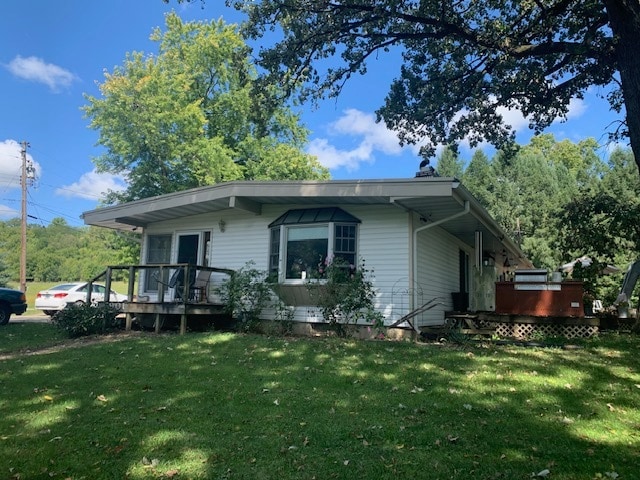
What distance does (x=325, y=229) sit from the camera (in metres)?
10.3

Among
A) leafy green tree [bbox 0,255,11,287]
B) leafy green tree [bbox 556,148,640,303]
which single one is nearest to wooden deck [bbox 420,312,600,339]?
leafy green tree [bbox 556,148,640,303]

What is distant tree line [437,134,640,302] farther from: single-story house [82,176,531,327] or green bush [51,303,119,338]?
green bush [51,303,119,338]

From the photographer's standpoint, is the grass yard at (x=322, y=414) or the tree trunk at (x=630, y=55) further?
the tree trunk at (x=630, y=55)

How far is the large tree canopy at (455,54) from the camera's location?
10.2 meters

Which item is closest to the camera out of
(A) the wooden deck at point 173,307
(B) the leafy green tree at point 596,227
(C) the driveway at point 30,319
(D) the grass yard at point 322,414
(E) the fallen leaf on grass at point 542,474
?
(E) the fallen leaf on grass at point 542,474

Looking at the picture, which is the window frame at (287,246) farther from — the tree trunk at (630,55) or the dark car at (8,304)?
the dark car at (8,304)

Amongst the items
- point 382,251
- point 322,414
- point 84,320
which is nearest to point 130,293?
point 84,320

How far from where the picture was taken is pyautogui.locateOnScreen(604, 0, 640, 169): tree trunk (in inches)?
253

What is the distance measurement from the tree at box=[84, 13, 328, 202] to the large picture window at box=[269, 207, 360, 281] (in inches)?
577

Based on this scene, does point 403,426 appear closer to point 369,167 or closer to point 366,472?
point 366,472

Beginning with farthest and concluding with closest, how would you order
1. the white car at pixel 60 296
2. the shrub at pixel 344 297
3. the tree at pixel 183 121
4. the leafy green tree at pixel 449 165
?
the leafy green tree at pixel 449 165
the tree at pixel 183 121
the white car at pixel 60 296
the shrub at pixel 344 297

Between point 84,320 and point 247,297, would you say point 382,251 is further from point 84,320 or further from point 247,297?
point 84,320

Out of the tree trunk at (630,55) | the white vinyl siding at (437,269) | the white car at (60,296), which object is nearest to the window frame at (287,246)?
the white vinyl siding at (437,269)

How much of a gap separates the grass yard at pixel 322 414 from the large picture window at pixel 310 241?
9.31 ft
